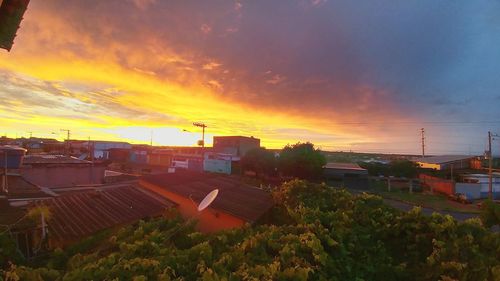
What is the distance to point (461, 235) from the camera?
5.45 meters

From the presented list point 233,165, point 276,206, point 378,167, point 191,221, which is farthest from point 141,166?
point 191,221

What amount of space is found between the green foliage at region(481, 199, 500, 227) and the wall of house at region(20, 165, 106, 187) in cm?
2190

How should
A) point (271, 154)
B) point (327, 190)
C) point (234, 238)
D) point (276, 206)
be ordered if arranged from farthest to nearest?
1. point (271, 154)
2. point (276, 206)
3. point (327, 190)
4. point (234, 238)

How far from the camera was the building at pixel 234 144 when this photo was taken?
63.5m

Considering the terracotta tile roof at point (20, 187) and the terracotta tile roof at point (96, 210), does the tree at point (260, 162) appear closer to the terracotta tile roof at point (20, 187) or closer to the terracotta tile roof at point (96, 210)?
the terracotta tile roof at point (20, 187)

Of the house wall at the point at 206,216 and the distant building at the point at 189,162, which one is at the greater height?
the distant building at the point at 189,162

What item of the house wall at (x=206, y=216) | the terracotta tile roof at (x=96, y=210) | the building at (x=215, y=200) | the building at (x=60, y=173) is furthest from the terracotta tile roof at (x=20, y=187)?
the house wall at (x=206, y=216)

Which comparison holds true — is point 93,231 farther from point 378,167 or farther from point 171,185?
point 378,167

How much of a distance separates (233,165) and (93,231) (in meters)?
40.7

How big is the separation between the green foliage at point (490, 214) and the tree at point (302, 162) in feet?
112

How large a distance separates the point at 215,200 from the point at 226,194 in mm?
1504

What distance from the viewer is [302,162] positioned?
40.3 m

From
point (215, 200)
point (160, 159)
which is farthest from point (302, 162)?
point (215, 200)

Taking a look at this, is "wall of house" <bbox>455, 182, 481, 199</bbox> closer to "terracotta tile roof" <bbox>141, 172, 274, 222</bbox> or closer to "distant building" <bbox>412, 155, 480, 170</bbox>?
"distant building" <bbox>412, 155, 480, 170</bbox>
